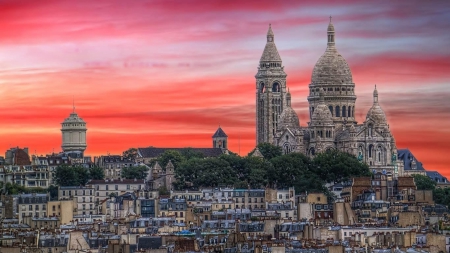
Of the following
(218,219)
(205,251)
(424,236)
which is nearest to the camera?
(205,251)

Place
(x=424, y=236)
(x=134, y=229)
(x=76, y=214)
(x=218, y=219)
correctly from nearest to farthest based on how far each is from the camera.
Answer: (x=424, y=236), (x=134, y=229), (x=218, y=219), (x=76, y=214)

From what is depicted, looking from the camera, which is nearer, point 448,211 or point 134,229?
point 134,229

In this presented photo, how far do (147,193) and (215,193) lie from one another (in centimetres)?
638

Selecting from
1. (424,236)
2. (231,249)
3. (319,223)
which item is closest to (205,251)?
(231,249)

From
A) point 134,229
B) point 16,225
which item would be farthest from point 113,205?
point 134,229

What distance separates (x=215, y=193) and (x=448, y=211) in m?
22.4

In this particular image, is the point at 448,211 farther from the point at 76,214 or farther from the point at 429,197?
the point at 76,214

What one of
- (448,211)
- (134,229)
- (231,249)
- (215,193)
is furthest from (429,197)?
(231,249)

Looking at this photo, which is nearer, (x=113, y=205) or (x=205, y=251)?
(x=205, y=251)

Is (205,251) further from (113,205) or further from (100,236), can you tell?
(113,205)

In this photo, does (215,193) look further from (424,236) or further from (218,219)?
(424,236)

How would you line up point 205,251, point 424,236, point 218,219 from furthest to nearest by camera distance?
point 218,219 < point 424,236 < point 205,251

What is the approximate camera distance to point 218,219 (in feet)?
544

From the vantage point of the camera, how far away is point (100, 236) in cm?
14562
